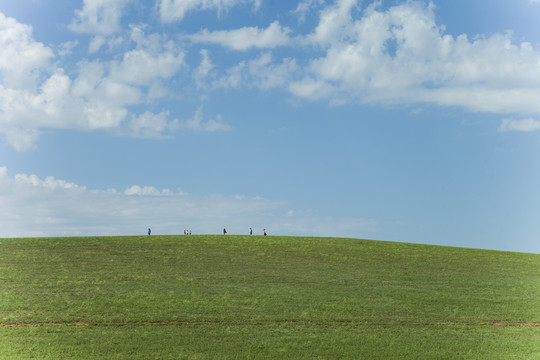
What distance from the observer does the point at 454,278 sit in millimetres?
40906

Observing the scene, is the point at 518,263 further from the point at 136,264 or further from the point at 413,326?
the point at 136,264

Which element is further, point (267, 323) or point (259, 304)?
point (259, 304)

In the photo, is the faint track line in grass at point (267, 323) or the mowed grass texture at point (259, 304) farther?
the faint track line in grass at point (267, 323)

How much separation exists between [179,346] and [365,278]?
65.9 feet

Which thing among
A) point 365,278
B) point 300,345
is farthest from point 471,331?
point 365,278

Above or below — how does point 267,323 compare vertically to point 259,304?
below

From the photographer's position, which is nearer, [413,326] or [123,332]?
[123,332]

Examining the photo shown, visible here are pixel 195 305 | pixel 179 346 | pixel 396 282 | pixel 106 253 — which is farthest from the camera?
pixel 106 253

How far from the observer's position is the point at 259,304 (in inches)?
1188

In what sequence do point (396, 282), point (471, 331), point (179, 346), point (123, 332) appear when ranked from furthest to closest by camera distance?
point (396, 282), point (471, 331), point (123, 332), point (179, 346)

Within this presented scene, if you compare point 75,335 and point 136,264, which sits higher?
point 136,264

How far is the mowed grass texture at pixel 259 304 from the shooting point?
23.5m

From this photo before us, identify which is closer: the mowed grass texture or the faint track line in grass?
the mowed grass texture

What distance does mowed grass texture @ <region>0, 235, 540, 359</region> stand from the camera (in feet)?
76.9
